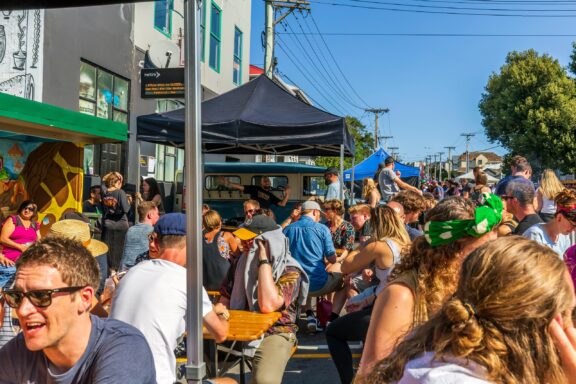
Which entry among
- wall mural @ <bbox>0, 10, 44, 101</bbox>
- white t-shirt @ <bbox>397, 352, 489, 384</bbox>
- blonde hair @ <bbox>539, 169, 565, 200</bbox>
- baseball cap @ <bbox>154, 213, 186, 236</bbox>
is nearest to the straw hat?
baseball cap @ <bbox>154, 213, 186, 236</bbox>

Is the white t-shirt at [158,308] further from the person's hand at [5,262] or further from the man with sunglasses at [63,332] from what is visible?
the person's hand at [5,262]

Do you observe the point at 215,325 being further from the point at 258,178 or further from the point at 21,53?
the point at 258,178

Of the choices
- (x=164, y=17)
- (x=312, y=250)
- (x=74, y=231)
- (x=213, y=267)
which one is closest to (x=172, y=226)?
(x=74, y=231)

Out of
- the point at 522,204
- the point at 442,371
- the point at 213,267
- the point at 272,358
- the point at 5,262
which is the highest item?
the point at 522,204

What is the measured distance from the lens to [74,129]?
332 inches

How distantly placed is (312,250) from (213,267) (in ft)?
4.41

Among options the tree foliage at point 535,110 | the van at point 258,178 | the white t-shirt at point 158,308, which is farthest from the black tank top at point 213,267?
the tree foliage at point 535,110

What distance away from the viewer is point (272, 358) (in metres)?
4.20

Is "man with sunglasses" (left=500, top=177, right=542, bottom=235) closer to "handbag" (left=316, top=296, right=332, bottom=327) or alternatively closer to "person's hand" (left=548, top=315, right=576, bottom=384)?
"handbag" (left=316, top=296, right=332, bottom=327)

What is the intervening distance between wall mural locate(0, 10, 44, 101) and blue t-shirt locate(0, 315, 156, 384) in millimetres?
10497

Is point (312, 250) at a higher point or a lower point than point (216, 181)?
lower

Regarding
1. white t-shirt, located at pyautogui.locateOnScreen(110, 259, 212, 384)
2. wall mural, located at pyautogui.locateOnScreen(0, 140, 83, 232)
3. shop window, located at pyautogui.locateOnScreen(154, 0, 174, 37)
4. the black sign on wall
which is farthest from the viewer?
shop window, located at pyautogui.locateOnScreen(154, 0, 174, 37)

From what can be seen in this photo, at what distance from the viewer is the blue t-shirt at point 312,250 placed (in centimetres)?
670

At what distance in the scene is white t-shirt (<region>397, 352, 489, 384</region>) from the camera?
1529 mm
